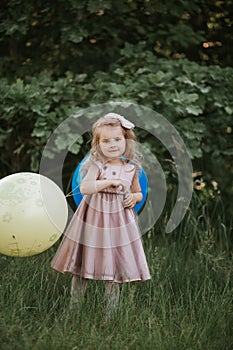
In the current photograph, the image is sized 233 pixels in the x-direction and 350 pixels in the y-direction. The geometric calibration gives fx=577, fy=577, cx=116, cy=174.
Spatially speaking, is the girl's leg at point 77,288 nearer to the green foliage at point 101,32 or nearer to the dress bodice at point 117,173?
the dress bodice at point 117,173

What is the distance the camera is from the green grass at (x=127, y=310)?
2254 mm

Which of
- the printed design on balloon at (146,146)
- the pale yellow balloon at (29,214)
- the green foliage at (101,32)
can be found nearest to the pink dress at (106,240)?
the pale yellow balloon at (29,214)

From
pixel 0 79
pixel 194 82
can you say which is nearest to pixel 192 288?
pixel 194 82

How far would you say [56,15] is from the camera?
4.29 metres

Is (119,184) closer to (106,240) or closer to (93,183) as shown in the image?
(93,183)

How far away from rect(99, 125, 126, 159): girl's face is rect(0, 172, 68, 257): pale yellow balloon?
0.30m

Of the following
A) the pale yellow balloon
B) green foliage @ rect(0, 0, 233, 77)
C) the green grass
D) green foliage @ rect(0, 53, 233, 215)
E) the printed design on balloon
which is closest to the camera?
the green grass

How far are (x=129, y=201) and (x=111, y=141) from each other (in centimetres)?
28

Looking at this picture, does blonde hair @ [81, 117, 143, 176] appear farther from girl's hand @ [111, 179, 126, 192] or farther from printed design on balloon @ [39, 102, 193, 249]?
printed design on balloon @ [39, 102, 193, 249]

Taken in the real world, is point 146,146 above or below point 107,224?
above

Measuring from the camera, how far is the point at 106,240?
101 inches

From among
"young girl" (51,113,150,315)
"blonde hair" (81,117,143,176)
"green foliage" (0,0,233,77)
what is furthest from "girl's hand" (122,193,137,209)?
"green foliage" (0,0,233,77)

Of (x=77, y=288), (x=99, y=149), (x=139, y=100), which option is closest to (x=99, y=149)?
(x=99, y=149)

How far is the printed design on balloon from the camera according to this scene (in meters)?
3.62
